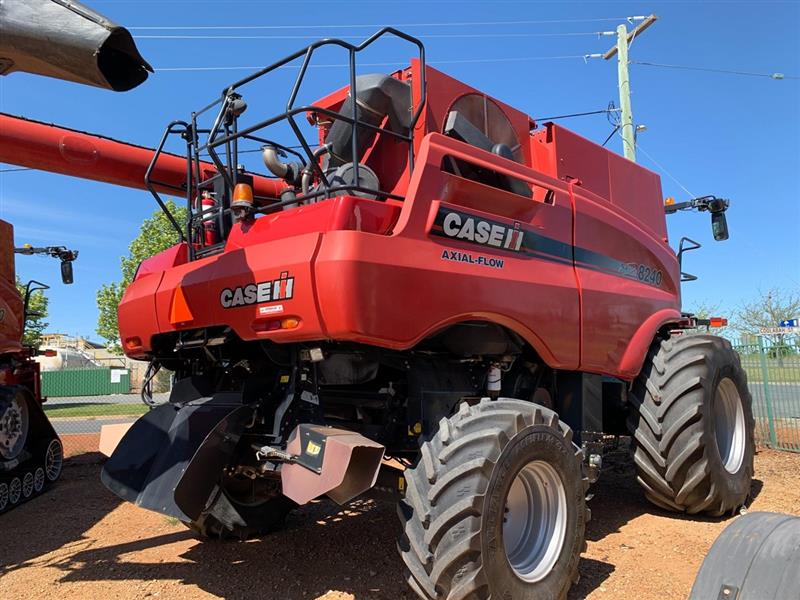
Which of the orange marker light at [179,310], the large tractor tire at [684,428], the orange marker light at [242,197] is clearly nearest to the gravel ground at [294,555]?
the large tractor tire at [684,428]

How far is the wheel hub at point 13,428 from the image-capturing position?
7.71 m

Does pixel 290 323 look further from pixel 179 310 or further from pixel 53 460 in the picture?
pixel 53 460

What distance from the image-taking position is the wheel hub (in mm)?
7707

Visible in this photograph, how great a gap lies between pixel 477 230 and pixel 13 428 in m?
6.92

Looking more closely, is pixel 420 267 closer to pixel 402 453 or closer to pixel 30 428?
pixel 402 453

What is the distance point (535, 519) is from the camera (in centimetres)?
407

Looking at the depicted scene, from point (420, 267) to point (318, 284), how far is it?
1.94 ft

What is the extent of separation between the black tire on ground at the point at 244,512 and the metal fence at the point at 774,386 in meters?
7.71

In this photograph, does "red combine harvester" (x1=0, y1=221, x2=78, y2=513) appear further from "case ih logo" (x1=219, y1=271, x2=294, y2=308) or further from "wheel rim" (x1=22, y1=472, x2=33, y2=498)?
"case ih logo" (x1=219, y1=271, x2=294, y2=308)

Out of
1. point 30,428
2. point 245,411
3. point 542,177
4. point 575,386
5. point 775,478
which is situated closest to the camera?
point 245,411

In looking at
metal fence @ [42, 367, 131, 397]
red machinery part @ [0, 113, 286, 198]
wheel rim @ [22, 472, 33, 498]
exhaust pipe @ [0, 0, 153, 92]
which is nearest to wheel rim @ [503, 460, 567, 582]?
exhaust pipe @ [0, 0, 153, 92]

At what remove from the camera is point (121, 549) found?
17.3ft

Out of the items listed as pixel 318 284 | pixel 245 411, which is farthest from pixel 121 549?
pixel 318 284

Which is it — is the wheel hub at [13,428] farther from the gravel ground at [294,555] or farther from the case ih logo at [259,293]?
the case ih logo at [259,293]
